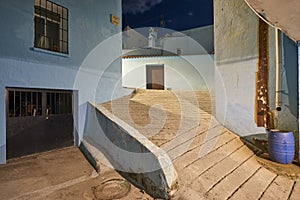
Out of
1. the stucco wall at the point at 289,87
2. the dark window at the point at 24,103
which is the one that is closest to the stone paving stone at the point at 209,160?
the stucco wall at the point at 289,87

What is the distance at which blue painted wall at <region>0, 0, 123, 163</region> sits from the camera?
14.1ft

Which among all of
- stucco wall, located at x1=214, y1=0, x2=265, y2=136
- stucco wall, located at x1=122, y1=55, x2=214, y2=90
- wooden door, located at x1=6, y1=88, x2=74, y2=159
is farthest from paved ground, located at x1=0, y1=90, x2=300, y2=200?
stucco wall, located at x1=122, y1=55, x2=214, y2=90

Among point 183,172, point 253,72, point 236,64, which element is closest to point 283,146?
point 253,72

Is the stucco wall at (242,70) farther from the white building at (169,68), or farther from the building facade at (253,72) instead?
the white building at (169,68)

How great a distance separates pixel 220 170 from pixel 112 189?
2.03m

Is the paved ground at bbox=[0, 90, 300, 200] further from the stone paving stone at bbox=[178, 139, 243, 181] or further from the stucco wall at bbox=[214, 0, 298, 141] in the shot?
the stucco wall at bbox=[214, 0, 298, 141]

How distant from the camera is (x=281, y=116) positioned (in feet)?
14.2

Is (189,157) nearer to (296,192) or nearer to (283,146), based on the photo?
(296,192)

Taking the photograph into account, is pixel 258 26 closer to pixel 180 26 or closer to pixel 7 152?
pixel 7 152

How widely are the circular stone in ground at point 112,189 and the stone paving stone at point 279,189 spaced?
2284 millimetres

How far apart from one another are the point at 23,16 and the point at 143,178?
4.74 meters

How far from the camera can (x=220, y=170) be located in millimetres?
3518

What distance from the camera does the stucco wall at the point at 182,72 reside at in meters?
13.6

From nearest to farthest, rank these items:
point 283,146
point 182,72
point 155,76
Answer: point 283,146
point 182,72
point 155,76
